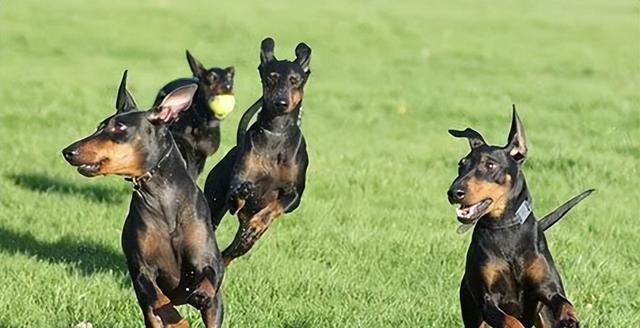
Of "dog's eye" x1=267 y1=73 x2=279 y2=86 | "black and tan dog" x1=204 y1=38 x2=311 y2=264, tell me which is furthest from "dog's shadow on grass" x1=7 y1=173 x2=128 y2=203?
"dog's eye" x1=267 y1=73 x2=279 y2=86

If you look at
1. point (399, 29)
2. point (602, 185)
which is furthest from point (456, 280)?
point (399, 29)

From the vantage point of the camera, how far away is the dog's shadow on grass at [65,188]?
36.2 feet

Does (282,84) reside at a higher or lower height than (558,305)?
higher

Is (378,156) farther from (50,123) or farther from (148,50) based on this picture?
(148,50)

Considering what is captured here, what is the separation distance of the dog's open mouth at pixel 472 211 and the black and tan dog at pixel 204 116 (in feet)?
12.7

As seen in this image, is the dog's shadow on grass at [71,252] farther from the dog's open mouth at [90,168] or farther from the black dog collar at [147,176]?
the dog's open mouth at [90,168]

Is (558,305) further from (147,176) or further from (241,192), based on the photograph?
(241,192)

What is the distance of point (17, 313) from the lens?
7332 mm

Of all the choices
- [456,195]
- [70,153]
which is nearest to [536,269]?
[456,195]

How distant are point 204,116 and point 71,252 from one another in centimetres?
146

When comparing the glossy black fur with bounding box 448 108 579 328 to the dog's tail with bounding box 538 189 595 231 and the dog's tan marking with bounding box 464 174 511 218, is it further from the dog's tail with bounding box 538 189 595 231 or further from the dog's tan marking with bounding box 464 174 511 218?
the dog's tail with bounding box 538 189 595 231

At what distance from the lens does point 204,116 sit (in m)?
9.63

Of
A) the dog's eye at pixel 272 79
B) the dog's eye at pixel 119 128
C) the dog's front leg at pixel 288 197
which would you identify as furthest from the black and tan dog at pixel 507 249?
the dog's front leg at pixel 288 197

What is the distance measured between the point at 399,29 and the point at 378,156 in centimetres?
1467
